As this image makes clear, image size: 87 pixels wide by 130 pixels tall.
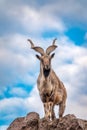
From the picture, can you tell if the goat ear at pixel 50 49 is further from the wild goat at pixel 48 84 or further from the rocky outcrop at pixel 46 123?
the rocky outcrop at pixel 46 123

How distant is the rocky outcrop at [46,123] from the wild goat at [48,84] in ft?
14.7

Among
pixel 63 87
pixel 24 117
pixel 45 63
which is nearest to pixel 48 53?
pixel 45 63

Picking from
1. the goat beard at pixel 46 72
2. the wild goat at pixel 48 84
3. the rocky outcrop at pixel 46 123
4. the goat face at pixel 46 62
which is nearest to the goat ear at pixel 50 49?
the wild goat at pixel 48 84

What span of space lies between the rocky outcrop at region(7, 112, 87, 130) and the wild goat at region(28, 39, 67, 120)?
449 centimetres

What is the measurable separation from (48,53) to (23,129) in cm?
695

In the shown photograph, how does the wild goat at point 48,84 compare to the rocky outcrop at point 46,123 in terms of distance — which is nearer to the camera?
the rocky outcrop at point 46,123

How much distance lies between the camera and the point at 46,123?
23.2m

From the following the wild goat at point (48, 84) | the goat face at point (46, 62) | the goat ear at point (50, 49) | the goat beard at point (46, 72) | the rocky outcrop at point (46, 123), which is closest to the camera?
the rocky outcrop at point (46, 123)

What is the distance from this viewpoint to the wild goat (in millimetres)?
27947

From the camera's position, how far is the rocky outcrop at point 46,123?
22531mm

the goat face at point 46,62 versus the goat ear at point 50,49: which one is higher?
the goat ear at point 50,49

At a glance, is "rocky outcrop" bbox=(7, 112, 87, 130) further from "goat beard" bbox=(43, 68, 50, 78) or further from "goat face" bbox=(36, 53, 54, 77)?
"goat beard" bbox=(43, 68, 50, 78)

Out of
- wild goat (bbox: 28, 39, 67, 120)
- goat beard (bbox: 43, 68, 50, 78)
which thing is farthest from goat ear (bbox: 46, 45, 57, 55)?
goat beard (bbox: 43, 68, 50, 78)

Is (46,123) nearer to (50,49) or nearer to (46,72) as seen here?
(46,72)
